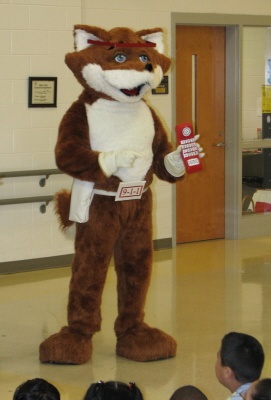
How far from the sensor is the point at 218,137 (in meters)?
8.25

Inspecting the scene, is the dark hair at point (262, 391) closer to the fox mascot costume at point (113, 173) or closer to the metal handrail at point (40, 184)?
the fox mascot costume at point (113, 173)

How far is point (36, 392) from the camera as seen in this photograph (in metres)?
2.57

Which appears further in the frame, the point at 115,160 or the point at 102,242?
the point at 102,242

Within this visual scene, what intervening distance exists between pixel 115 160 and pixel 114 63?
1.75 feet

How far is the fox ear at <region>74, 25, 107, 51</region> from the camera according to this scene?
14.8ft

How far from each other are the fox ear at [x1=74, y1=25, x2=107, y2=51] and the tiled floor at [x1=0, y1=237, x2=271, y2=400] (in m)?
1.78

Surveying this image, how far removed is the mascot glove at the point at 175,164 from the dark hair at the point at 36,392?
2.17m

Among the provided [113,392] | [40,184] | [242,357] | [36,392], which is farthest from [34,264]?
[113,392]

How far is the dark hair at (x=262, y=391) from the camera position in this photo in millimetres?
2420

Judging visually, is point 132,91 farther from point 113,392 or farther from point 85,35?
point 113,392

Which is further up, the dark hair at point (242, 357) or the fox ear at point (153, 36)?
the fox ear at point (153, 36)

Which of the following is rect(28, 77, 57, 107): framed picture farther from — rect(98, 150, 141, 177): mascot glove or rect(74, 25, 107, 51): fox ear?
rect(98, 150, 141, 177): mascot glove

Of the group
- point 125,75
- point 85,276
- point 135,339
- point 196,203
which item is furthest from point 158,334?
point 196,203

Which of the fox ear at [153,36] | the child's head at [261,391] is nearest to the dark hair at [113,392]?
the child's head at [261,391]
